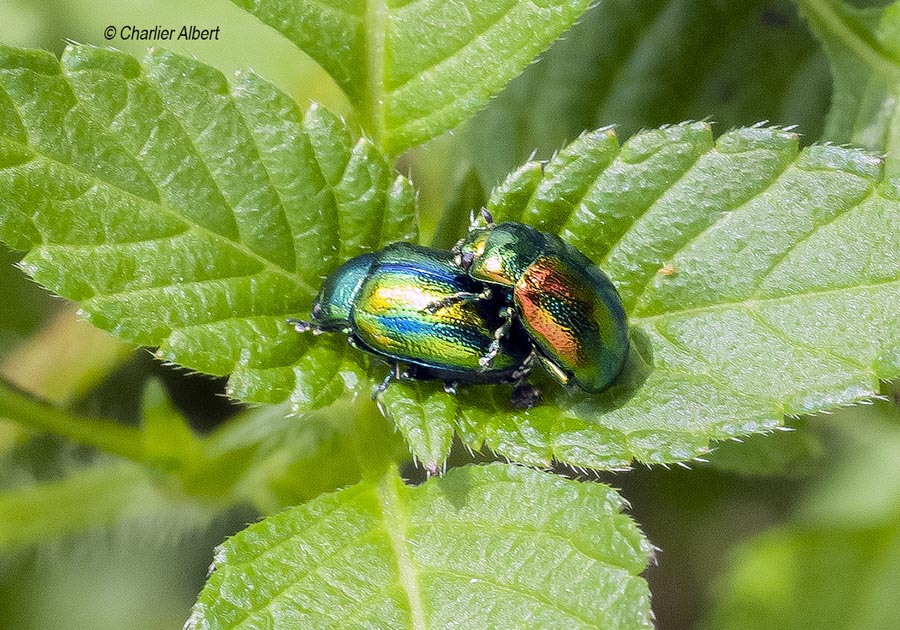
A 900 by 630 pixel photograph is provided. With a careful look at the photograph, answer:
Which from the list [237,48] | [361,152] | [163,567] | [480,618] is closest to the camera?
[480,618]

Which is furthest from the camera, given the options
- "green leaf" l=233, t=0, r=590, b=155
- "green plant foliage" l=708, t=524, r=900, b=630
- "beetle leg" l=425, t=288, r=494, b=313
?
"green plant foliage" l=708, t=524, r=900, b=630

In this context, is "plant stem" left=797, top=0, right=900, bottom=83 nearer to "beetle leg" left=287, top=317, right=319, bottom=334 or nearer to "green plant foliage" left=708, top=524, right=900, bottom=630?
"green plant foliage" left=708, top=524, right=900, bottom=630

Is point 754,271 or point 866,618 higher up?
point 754,271

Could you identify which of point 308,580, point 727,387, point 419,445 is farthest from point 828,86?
point 308,580

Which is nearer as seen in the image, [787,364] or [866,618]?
[787,364]

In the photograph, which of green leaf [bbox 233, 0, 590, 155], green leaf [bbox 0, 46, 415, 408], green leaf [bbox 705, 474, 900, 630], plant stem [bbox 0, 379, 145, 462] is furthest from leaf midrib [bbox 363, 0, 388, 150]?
green leaf [bbox 705, 474, 900, 630]

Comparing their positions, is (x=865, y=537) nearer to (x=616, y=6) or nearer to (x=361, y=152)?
(x=616, y=6)

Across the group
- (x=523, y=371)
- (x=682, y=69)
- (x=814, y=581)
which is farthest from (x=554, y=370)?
(x=814, y=581)
